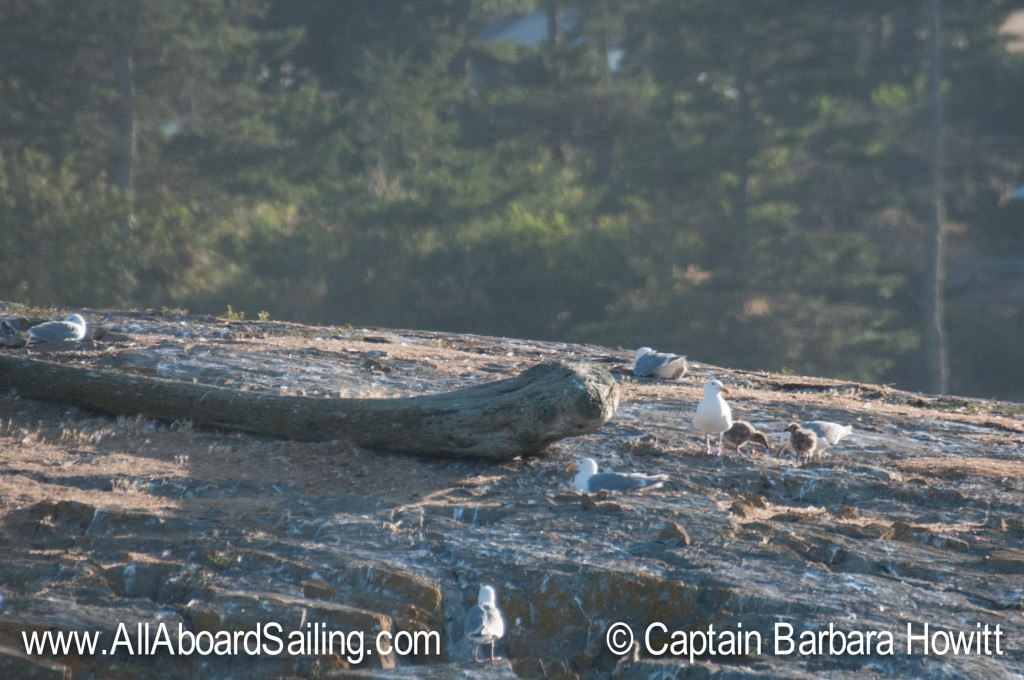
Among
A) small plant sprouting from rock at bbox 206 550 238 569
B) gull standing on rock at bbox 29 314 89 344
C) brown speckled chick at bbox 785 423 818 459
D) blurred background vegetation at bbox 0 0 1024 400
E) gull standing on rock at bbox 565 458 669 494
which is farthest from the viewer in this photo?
blurred background vegetation at bbox 0 0 1024 400

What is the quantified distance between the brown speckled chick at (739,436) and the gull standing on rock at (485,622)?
303cm

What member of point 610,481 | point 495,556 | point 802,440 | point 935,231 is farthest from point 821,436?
point 935,231

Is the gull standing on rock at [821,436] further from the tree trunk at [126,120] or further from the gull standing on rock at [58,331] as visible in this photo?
the tree trunk at [126,120]

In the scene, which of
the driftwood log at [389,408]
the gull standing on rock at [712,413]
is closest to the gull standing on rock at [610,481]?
the driftwood log at [389,408]

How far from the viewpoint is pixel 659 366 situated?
34.1 ft

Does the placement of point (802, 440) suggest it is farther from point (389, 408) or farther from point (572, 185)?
point (572, 185)

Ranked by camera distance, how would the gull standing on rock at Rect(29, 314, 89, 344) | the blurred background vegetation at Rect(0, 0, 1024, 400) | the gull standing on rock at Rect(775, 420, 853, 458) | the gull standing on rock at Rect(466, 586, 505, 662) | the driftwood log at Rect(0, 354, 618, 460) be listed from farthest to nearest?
1. the blurred background vegetation at Rect(0, 0, 1024, 400)
2. the gull standing on rock at Rect(29, 314, 89, 344)
3. the gull standing on rock at Rect(775, 420, 853, 458)
4. the driftwood log at Rect(0, 354, 618, 460)
5. the gull standing on rock at Rect(466, 586, 505, 662)

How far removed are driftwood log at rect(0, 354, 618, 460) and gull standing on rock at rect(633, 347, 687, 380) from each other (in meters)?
3.55

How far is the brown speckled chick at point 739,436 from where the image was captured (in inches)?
291

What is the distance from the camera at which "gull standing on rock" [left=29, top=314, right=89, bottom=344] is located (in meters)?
9.05

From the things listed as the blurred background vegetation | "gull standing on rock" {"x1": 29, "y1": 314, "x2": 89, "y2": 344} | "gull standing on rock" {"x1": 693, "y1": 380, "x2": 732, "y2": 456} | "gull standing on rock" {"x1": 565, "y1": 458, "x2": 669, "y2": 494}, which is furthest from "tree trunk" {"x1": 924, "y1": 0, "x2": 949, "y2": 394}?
"gull standing on rock" {"x1": 29, "y1": 314, "x2": 89, "y2": 344}

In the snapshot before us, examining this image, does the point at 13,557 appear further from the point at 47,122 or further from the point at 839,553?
the point at 47,122

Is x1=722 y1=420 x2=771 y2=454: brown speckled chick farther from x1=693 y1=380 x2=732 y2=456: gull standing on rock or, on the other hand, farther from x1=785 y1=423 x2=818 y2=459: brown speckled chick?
x1=785 y1=423 x2=818 y2=459: brown speckled chick

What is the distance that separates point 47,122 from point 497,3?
23.0 meters
